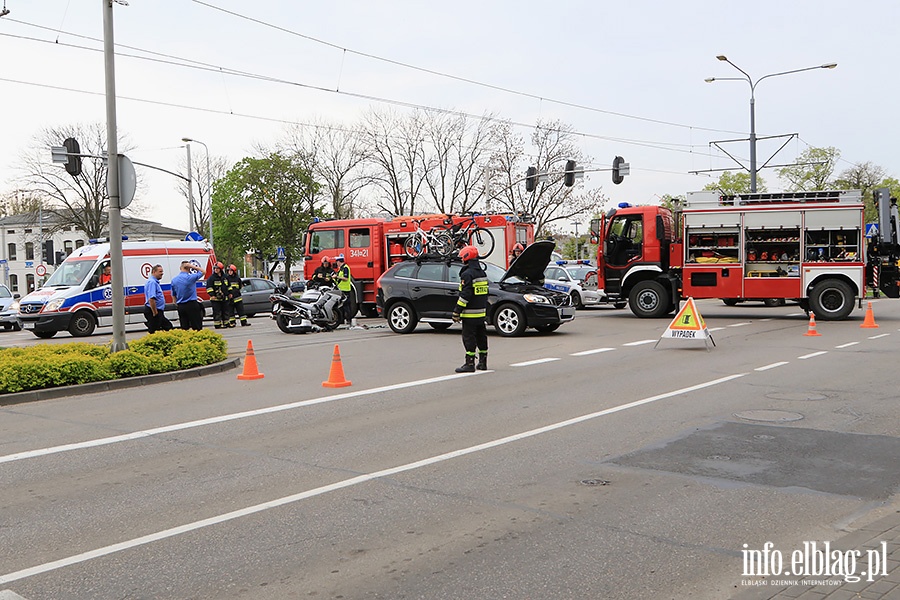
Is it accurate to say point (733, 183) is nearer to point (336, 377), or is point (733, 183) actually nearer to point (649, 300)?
point (649, 300)

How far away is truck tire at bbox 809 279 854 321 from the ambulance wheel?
18578 millimetres

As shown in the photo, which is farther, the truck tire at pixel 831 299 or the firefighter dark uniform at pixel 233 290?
the firefighter dark uniform at pixel 233 290

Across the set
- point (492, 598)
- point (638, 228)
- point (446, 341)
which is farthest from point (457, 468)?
point (638, 228)

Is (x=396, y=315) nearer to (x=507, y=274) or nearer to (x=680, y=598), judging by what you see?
(x=507, y=274)

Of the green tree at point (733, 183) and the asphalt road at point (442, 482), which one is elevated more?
the green tree at point (733, 183)

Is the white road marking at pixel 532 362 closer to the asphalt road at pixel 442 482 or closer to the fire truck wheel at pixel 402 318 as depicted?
the asphalt road at pixel 442 482

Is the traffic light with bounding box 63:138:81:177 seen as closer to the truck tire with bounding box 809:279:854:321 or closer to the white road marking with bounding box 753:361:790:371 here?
the white road marking with bounding box 753:361:790:371

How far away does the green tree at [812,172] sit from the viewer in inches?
2707

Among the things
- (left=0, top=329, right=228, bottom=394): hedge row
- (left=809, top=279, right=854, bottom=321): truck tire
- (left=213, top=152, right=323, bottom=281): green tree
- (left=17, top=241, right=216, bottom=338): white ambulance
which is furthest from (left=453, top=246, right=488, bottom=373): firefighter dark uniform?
(left=213, top=152, right=323, bottom=281): green tree

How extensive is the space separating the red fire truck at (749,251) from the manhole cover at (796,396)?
12344 millimetres

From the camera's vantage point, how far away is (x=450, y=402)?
988 cm

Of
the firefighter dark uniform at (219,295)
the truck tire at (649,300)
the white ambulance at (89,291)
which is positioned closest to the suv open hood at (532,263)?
the truck tire at (649,300)

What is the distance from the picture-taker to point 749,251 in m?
22.0

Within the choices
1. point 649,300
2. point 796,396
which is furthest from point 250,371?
point 649,300
